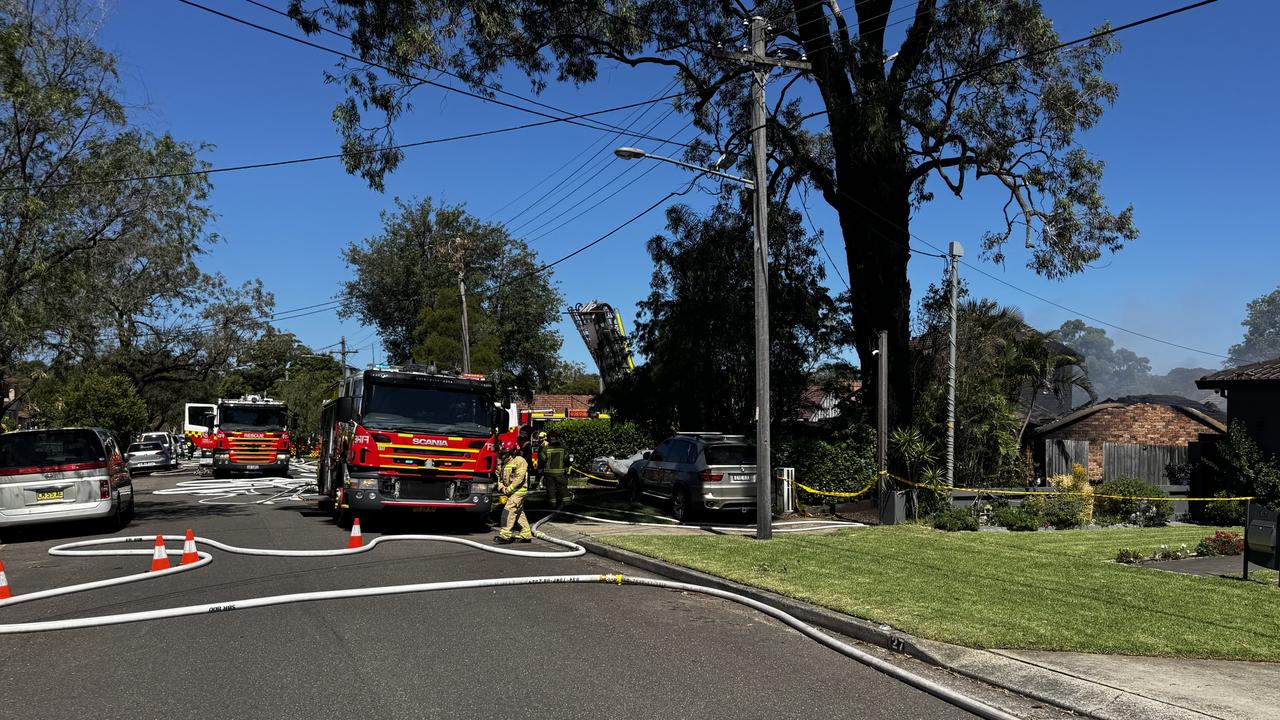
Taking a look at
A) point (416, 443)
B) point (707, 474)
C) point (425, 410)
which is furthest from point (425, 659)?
point (707, 474)

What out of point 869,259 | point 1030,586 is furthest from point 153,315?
point 1030,586

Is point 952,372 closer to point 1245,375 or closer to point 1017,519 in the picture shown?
point 1017,519

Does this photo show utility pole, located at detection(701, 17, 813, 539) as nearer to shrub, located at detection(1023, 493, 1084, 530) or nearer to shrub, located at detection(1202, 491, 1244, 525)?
shrub, located at detection(1023, 493, 1084, 530)

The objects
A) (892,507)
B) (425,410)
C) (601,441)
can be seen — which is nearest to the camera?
(425,410)

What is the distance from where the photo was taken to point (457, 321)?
1452 inches

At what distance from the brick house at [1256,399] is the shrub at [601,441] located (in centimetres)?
1685

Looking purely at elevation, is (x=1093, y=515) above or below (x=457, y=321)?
below

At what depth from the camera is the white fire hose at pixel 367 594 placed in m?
6.21

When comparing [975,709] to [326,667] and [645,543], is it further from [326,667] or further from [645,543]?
[645,543]

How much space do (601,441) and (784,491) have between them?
13897 millimetres

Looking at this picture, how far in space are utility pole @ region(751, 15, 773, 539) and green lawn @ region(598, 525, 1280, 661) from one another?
61 centimetres

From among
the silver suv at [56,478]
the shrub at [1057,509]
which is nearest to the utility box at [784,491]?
the shrub at [1057,509]

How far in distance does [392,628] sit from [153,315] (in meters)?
29.2

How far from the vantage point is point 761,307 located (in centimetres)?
1388
